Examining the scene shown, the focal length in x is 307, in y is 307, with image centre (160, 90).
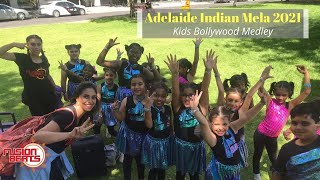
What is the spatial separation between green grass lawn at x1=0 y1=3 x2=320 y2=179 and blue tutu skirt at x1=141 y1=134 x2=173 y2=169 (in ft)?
3.15

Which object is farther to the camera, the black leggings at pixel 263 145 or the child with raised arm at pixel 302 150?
the black leggings at pixel 263 145

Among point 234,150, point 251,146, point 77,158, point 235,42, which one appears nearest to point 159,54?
point 235,42

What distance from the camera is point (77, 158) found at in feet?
15.7

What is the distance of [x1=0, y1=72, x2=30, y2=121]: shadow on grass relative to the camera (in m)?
7.60

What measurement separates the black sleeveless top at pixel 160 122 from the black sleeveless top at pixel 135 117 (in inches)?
9.2

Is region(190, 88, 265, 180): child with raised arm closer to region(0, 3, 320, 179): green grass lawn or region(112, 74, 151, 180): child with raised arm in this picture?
region(112, 74, 151, 180): child with raised arm

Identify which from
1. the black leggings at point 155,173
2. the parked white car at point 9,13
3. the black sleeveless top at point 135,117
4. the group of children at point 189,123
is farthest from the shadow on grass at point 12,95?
the parked white car at point 9,13

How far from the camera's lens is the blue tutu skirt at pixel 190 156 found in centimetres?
397

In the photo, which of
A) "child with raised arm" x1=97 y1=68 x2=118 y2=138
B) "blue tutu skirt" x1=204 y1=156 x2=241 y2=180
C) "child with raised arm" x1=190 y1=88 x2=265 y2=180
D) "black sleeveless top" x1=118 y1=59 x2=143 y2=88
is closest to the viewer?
"child with raised arm" x1=190 y1=88 x2=265 y2=180

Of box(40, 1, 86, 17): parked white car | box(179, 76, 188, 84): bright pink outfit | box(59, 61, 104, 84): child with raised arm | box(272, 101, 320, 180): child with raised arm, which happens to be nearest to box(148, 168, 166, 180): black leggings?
box(179, 76, 188, 84): bright pink outfit

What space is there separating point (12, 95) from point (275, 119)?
23.9 ft

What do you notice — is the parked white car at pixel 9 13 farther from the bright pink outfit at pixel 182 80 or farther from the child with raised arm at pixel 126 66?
the bright pink outfit at pixel 182 80

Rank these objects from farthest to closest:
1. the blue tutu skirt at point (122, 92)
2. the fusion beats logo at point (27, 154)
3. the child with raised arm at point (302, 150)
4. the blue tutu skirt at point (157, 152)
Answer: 1. the blue tutu skirt at point (122, 92)
2. the blue tutu skirt at point (157, 152)
3. the fusion beats logo at point (27, 154)
4. the child with raised arm at point (302, 150)

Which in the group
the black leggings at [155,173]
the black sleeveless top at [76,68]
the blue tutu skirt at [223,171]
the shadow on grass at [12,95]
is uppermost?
the black sleeveless top at [76,68]
